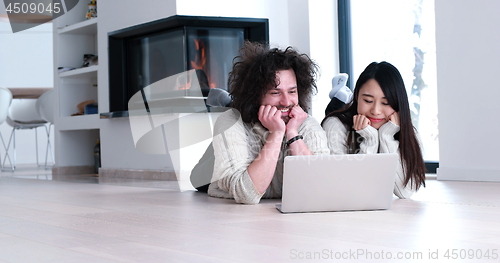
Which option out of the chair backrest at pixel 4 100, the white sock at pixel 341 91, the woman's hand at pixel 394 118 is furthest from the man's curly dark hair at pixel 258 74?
the chair backrest at pixel 4 100

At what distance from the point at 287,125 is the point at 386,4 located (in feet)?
7.20

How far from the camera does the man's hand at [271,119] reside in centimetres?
175

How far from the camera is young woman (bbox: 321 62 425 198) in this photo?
1.82 metres

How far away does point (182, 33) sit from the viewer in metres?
3.53

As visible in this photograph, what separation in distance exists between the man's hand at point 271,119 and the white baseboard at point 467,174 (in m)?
1.48

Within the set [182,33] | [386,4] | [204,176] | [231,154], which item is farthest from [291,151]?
[386,4]

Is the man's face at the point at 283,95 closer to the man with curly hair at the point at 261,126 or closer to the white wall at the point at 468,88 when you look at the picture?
the man with curly hair at the point at 261,126

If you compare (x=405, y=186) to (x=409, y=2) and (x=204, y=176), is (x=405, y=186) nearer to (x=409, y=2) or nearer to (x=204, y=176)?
(x=204, y=176)

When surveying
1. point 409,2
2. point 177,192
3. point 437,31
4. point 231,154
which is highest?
point 409,2

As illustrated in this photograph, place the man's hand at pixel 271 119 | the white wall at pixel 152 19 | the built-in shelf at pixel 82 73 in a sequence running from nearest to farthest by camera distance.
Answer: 1. the man's hand at pixel 271 119
2. the white wall at pixel 152 19
3. the built-in shelf at pixel 82 73

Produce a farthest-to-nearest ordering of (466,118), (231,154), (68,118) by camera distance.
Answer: (68,118) < (466,118) < (231,154)

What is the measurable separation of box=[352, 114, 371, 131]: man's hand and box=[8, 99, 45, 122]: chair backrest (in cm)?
421

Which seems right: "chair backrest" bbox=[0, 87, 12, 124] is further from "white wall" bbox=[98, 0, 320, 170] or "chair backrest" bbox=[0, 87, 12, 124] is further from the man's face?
the man's face

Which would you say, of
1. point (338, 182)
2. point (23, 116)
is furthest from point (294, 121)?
point (23, 116)
